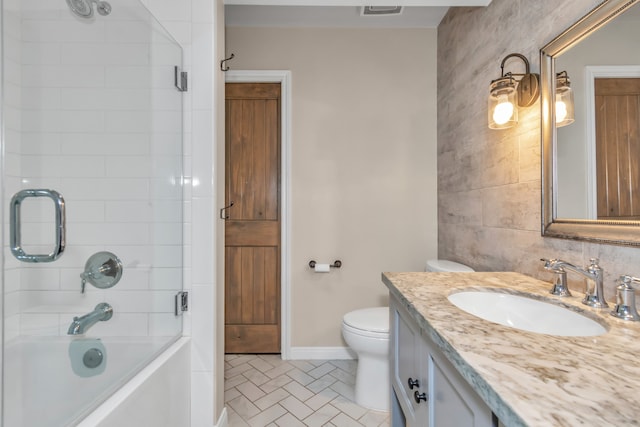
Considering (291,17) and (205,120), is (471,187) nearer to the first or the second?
(205,120)

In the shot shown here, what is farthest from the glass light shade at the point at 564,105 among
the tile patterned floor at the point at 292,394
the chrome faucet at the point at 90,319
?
the chrome faucet at the point at 90,319

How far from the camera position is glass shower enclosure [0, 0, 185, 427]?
0.92 meters

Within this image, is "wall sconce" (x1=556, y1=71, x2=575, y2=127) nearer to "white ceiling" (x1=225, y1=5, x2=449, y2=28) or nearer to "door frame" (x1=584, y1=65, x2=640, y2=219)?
"door frame" (x1=584, y1=65, x2=640, y2=219)

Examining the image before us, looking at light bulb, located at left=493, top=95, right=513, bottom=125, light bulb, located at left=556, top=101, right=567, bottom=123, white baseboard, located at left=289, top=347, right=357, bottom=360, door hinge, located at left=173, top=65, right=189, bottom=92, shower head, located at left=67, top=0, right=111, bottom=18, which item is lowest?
white baseboard, located at left=289, top=347, right=357, bottom=360

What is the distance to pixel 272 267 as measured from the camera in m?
2.25

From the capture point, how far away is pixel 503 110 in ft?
4.10

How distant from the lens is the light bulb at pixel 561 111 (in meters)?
1.05

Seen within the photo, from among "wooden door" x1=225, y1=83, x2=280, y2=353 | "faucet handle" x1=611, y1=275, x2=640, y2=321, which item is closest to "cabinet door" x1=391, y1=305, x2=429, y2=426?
"faucet handle" x1=611, y1=275, x2=640, y2=321

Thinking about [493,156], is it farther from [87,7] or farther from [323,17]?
[87,7]

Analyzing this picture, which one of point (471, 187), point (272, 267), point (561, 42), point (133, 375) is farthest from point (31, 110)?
point (471, 187)

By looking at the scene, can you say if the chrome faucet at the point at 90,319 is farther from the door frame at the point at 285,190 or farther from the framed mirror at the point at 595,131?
the framed mirror at the point at 595,131

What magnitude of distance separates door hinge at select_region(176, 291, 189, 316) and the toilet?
33.7 inches

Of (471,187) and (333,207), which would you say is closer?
(471,187)

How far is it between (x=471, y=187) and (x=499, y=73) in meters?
0.60
